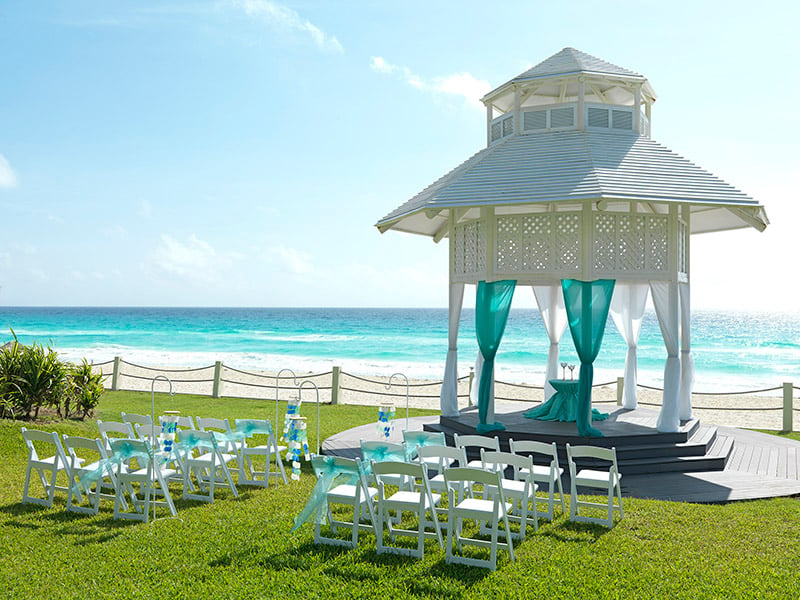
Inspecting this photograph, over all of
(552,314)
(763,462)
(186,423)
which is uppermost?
(552,314)

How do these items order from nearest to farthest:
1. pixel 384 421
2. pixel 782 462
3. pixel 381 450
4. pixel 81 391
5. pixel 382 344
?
pixel 381 450, pixel 384 421, pixel 782 462, pixel 81 391, pixel 382 344

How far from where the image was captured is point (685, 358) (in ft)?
39.6

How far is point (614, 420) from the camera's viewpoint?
11.9m

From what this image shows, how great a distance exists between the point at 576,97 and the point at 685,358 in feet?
16.6

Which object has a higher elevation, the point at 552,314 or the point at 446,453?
the point at 552,314

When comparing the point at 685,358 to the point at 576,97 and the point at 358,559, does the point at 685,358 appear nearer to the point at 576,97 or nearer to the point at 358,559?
the point at 576,97

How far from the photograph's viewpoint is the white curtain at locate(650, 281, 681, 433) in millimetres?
10328

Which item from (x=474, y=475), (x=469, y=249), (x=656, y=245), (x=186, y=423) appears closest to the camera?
(x=474, y=475)

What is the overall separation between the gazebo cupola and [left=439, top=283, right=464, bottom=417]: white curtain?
2.92 metres

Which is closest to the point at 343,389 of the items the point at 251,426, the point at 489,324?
the point at 489,324

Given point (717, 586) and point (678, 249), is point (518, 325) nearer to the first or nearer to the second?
point (678, 249)

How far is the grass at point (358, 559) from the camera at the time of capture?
4.97 meters

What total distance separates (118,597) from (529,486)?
360 centimetres

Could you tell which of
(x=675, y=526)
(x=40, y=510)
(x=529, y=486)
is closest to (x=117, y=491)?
(x=40, y=510)
